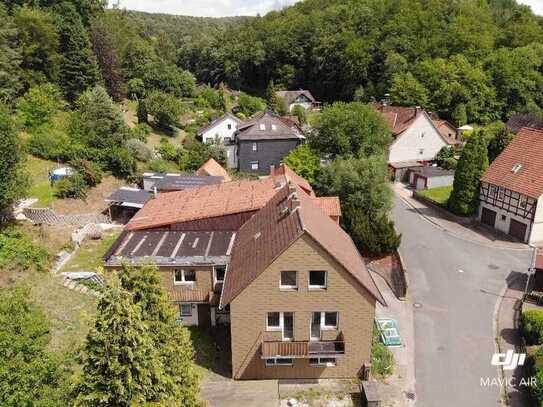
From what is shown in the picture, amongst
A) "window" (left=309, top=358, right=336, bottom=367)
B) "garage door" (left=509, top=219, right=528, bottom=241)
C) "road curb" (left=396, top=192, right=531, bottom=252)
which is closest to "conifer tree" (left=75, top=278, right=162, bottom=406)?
"window" (left=309, top=358, right=336, bottom=367)

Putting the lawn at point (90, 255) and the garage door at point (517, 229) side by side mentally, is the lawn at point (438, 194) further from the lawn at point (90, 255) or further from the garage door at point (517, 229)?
the lawn at point (90, 255)

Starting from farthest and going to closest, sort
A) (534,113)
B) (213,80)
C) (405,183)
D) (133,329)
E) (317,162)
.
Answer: (213,80) → (534,113) → (405,183) → (317,162) → (133,329)

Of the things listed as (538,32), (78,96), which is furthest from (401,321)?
(538,32)

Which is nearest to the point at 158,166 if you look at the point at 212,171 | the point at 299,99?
the point at 212,171

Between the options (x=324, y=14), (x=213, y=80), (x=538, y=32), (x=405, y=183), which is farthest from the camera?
(x=213, y=80)

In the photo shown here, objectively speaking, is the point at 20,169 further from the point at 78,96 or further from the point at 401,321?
the point at 78,96
